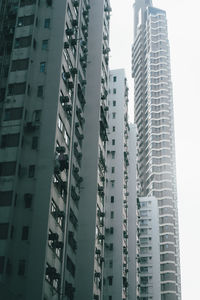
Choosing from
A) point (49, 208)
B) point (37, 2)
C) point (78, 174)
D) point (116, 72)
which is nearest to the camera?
point (49, 208)

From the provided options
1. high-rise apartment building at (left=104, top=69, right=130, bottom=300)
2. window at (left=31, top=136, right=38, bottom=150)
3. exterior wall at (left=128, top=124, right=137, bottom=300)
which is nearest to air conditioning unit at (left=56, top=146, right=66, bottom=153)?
window at (left=31, top=136, right=38, bottom=150)

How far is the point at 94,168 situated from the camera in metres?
53.1

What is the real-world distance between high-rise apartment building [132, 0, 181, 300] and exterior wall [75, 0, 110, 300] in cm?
5849

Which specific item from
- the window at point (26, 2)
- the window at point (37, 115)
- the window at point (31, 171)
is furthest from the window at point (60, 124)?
the window at point (26, 2)

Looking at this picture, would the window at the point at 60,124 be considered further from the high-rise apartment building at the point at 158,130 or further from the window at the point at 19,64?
the high-rise apartment building at the point at 158,130

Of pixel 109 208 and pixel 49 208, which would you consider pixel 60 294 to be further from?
pixel 109 208

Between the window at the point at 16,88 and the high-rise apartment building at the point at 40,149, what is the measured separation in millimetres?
83

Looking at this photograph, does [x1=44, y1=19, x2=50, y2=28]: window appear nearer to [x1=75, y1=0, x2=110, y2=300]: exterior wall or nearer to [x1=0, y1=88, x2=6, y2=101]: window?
[x1=0, y1=88, x2=6, y2=101]: window

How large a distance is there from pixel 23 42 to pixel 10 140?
9936 mm

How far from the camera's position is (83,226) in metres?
51.1

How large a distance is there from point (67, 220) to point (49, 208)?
631 cm

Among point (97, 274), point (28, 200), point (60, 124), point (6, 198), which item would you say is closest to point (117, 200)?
point (97, 274)

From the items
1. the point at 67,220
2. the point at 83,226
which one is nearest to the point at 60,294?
the point at 67,220

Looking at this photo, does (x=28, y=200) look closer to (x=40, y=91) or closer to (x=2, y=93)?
(x=40, y=91)
